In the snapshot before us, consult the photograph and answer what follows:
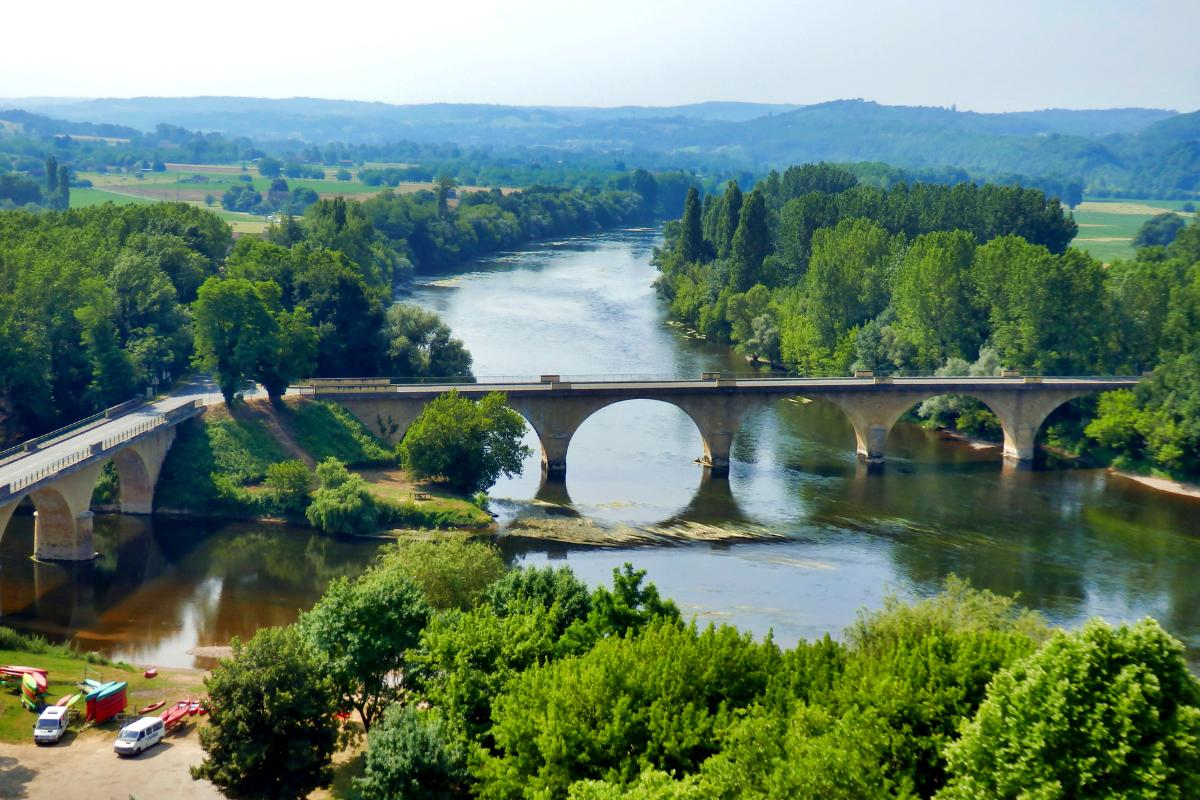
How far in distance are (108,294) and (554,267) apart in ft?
290

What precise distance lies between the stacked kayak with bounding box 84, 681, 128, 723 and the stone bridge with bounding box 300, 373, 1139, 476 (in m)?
33.0

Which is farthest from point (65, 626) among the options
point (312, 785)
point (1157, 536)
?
point (1157, 536)

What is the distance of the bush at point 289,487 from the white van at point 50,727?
87.6 ft

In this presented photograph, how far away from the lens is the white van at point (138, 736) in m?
34.9

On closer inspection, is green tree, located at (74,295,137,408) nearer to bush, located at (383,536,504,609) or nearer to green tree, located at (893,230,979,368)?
bush, located at (383,536,504,609)

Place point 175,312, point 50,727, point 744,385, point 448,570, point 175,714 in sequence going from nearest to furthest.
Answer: point 50,727 < point 175,714 < point 448,570 < point 744,385 < point 175,312

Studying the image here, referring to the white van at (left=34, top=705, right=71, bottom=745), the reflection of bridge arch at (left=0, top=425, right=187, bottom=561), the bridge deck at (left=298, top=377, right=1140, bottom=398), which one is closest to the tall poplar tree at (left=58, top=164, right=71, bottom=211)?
the bridge deck at (left=298, top=377, right=1140, bottom=398)

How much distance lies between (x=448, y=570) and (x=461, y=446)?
24239 millimetres

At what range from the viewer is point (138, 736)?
35.1 meters

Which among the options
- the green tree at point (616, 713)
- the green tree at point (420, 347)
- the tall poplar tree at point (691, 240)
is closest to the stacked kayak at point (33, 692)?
the green tree at point (616, 713)

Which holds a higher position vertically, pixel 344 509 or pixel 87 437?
pixel 87 437

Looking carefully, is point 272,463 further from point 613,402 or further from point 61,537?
point 613,402

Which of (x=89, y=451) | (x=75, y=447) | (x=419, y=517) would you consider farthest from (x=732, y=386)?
(x=75, y=447)

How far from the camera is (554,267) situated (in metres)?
157
